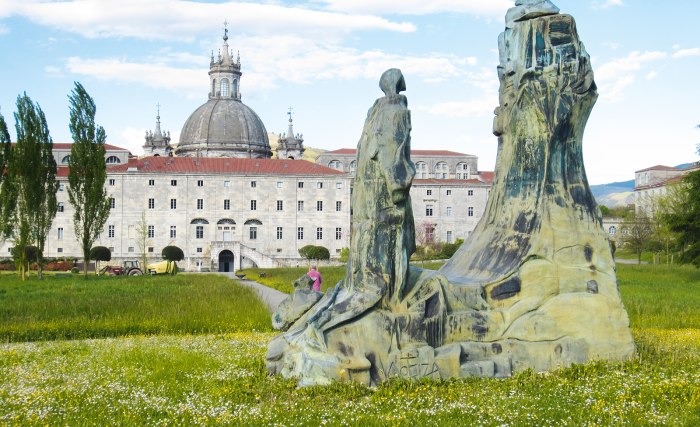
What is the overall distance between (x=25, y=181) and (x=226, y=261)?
30.7 m

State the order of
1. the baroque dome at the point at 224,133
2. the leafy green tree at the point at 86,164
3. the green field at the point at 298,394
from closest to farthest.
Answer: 1. the green field at the point at 298,394
2. the leafy green tree at the point at 86,164
3. the baroque dome at the point at 224,133

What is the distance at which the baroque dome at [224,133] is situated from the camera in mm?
79812

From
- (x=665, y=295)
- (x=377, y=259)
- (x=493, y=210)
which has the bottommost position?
(x=665, y=295)

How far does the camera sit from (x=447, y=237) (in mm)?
74688

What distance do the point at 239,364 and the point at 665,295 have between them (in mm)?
14155

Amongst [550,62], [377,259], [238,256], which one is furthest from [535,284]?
[238,256]

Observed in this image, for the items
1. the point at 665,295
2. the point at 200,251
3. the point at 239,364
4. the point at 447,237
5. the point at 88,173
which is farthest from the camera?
the point at 447,237

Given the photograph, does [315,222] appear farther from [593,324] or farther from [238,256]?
[593,324]

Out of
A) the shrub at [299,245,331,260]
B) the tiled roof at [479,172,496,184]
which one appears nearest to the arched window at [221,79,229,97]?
the shrub at [299,245,331,260]

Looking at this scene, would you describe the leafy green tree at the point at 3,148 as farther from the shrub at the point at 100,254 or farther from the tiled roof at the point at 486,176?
the tiled roof at the point at 486,176

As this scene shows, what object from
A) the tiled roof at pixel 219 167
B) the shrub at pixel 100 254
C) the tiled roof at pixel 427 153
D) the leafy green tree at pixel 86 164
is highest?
the tiled roof at pixel 427 153

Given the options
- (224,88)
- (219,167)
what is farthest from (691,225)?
(224,88)

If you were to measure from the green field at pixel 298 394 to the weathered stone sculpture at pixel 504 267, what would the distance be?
0.32 m

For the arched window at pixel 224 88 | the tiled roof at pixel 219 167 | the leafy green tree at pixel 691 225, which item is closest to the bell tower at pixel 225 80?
the arched window at pixel 224 88
